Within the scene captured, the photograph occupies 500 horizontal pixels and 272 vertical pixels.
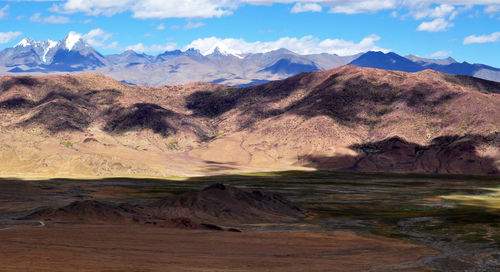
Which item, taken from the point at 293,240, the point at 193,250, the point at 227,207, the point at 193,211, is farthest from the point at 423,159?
the point at 193,250

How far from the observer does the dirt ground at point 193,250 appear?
39150 millimetres

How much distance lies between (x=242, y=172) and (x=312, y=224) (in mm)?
103543

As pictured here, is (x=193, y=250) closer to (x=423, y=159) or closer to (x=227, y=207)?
(x=227, y=207)

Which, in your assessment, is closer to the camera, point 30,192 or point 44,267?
point 44,267

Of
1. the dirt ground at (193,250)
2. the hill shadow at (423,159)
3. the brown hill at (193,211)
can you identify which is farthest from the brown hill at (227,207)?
the hill shadow at (423,159)

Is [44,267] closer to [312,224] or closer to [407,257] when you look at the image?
[407,257]

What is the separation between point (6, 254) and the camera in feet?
129

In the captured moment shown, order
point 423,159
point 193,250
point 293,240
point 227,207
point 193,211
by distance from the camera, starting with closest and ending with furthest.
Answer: point 193,250 < point 293,240 < point 193,211 < point 227,207 < point 423,159

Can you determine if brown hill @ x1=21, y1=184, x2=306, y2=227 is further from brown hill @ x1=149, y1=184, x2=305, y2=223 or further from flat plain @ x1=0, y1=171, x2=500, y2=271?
flat plain @ x1=0, y1=171, x2=500, y2=271

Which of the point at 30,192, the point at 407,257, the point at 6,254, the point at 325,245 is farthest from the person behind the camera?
the point at 30,192

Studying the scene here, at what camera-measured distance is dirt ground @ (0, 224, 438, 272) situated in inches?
Answer: 1541

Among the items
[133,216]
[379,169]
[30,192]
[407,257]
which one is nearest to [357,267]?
[407,257]

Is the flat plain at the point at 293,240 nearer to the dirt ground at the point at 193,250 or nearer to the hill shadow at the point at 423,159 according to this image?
the dirt ground at the point at 193,250

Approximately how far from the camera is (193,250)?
47844mm
